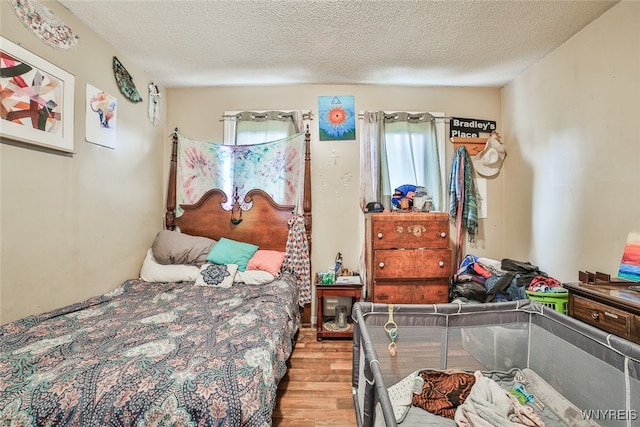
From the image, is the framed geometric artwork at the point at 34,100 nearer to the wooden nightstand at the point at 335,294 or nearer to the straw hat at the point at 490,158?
the wooden nightstand at the point at 335,294

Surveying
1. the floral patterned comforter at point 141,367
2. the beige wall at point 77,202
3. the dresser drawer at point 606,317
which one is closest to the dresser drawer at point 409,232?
the dresser drawer at point 606,317

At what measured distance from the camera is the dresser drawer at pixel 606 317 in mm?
1173

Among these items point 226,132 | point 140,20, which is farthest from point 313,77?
point 140,20

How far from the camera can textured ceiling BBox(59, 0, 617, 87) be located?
5.82 ft

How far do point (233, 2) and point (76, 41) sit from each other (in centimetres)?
117

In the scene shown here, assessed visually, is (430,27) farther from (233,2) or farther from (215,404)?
(215,404)

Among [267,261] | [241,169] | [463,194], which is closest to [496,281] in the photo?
[463,194]

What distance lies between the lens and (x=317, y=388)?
1.78 meters

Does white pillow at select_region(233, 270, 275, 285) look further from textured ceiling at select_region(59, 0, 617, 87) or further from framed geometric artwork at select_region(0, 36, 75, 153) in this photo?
textured ceiling at select_region(59, 0, 617, 87)

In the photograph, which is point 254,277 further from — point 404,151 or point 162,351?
point 404,151

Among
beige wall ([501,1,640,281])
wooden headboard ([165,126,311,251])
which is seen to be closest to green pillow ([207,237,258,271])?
wooden headboard ([165,126,311,251])

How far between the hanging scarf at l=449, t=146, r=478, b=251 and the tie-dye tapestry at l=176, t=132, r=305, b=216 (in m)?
1.61

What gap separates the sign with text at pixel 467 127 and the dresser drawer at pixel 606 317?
76.0 inches

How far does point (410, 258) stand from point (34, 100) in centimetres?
276
